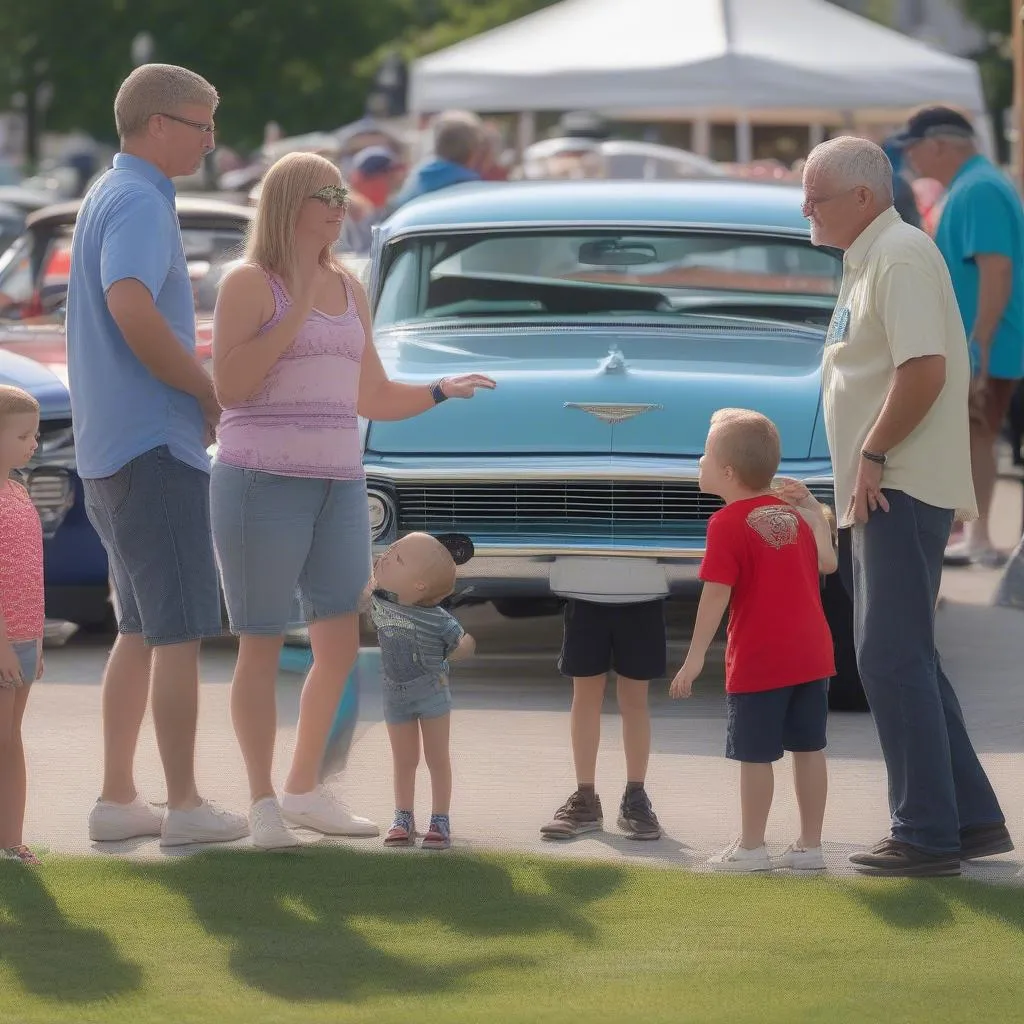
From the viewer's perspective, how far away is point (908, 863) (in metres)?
5.32

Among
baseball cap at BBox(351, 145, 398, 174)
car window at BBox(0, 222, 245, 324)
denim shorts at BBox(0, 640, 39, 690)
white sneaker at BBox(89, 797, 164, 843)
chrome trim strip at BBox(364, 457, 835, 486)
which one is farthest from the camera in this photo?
baseball cap at BBox(351, 145, 398, 174)

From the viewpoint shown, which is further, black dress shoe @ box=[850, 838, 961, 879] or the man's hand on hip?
black dress shoe @ box=[850, 838, 961, 879]

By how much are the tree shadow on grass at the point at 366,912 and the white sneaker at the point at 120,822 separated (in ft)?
0.94

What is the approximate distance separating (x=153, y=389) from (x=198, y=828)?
1.12m

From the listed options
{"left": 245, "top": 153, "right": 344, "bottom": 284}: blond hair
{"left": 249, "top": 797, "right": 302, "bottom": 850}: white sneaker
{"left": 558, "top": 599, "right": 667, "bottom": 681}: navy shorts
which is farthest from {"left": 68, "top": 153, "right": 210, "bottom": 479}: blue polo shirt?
{"left": 558, "top": 599, "right": 667, "bottom": 681}: navy shorts

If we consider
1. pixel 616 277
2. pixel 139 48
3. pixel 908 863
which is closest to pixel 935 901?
pixel 908 863

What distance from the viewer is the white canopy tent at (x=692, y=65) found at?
19391mm

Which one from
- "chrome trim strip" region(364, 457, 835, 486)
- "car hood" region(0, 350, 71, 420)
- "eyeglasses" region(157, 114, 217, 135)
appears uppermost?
"eyeglasses" region(157, 114, 217, 135)

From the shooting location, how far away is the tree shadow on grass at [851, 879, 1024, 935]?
495cm

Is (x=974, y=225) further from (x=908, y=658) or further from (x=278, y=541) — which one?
(x=278, y=541)

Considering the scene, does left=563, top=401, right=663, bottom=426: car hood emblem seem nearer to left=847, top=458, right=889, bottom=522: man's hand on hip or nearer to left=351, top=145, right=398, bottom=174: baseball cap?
left=847, top=458, right=889, bottom=522: man's hand on hip

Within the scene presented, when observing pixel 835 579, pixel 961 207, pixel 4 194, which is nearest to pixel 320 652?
pixel 835 579

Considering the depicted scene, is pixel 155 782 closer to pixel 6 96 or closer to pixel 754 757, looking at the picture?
pixel 754 757

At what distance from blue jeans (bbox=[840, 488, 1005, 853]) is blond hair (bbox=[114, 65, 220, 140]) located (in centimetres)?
193
